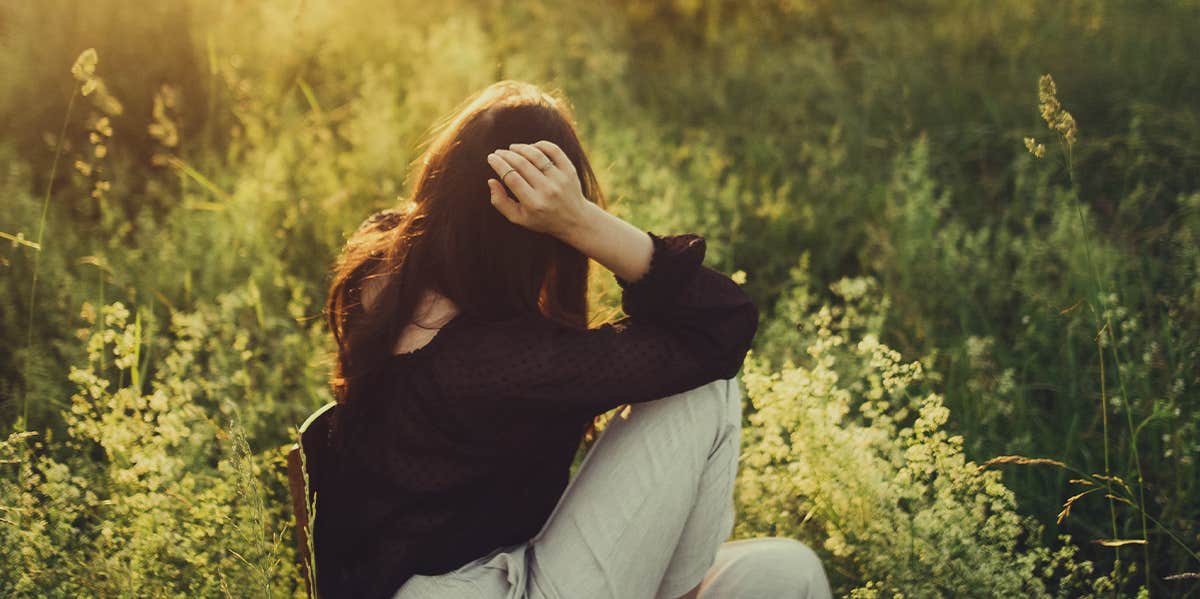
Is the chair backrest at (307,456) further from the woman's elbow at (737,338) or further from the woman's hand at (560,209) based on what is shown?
the woman's elbow at (737,338)

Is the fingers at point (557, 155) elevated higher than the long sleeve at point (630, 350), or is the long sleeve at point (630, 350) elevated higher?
the fingers at point (557, 155)

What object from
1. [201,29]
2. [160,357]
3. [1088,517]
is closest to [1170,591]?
[1088,517]

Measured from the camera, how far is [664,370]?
1.87m

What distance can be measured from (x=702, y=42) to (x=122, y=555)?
179 inches

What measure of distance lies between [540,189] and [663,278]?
0.29m

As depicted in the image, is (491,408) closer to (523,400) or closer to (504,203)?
(523,400)

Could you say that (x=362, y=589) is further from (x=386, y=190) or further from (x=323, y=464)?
(x=386, y=190)

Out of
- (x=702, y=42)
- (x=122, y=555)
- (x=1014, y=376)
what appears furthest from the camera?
(x=702, y=42)

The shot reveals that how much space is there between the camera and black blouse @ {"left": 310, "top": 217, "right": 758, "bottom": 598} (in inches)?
72.1

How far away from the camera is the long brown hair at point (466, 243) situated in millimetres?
1921

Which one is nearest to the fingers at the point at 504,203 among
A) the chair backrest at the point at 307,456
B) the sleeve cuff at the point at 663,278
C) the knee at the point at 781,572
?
the sleeve cuff at the point at 663,278

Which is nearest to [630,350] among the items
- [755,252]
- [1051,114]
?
[1051,114]

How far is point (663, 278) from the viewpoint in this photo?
1.94 m

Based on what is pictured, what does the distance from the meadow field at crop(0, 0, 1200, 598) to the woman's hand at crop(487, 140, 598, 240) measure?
58 centimetres
